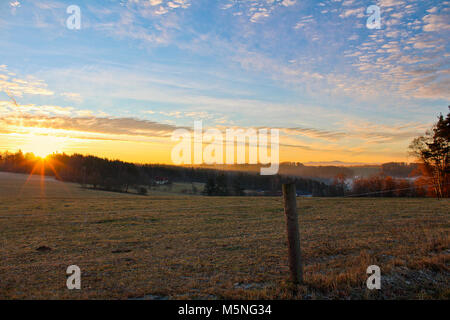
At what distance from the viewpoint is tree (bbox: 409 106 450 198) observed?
4038cm

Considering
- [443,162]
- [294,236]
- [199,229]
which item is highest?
[443,162]

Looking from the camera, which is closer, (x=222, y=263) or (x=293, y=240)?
(x=293, y=240)

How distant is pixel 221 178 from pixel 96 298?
80.7 meters

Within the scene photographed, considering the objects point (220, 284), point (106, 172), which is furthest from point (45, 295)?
point (106, 172)

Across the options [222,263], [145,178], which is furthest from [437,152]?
[145,178]

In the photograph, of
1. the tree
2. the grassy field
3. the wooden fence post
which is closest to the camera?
the grassy field

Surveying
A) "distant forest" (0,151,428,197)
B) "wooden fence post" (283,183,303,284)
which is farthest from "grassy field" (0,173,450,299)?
"distant forest" (0,151,428,197)

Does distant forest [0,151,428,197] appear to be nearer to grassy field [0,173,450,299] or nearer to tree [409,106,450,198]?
tree [409,106,450,198]

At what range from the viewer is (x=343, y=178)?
8881cm

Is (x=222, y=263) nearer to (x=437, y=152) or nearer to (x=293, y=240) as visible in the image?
(x=293, y=240)

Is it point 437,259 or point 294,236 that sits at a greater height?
point 294,236

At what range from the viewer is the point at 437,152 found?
4134 centimetres

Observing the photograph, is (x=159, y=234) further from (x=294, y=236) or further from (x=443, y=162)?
(x=443, y=162)

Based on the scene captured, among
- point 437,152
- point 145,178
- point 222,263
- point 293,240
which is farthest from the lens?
point 145,178
